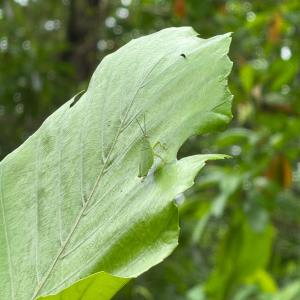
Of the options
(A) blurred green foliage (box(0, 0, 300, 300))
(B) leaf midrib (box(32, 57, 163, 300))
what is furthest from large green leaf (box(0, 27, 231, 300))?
(A) blurred green foliage (box(0, 0, 300, 300))

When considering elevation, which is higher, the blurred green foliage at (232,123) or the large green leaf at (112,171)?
the large green leaf at (112,171)

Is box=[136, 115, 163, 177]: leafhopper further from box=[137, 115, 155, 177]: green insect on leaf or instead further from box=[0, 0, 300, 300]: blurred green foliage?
box=[0, 0, 300, 300]: blurred green foliage

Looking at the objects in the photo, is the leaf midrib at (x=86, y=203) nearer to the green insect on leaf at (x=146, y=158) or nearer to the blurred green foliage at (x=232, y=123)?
the green insect on leaf at (x=146, y=158)

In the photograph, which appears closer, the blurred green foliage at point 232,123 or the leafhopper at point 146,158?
the leafhopper at point 146,158

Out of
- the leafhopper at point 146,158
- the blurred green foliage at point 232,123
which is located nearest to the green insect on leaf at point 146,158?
the leafhopper at point 146,158

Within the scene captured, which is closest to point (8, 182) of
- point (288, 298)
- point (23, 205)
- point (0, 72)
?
point (23, 205)

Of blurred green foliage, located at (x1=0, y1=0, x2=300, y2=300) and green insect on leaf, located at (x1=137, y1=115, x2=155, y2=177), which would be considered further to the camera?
blurred green foliage, located at (x1=0, y1=0, x2=300, y2=300)

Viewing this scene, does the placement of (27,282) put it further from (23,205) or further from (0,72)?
(0,72)
